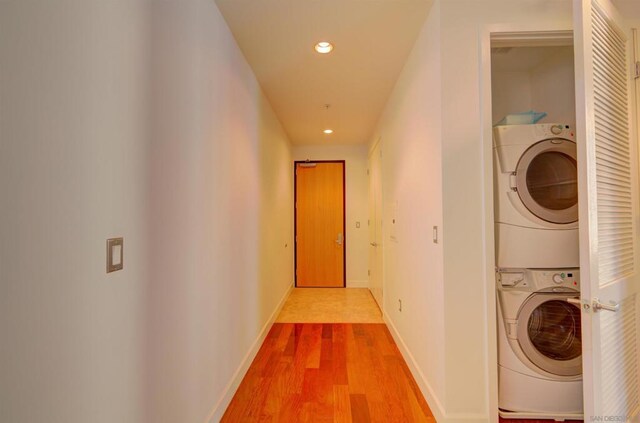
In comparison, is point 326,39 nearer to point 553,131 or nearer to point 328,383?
point 553,131

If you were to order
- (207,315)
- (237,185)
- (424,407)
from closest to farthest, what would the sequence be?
(207,315) → (424,407) → (237,185)

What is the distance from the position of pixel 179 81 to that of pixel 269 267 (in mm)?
2315

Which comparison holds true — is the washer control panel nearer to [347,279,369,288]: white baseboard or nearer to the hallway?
the hallway

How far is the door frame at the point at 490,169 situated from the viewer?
171 cm

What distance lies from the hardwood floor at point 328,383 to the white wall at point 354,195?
2287 mm

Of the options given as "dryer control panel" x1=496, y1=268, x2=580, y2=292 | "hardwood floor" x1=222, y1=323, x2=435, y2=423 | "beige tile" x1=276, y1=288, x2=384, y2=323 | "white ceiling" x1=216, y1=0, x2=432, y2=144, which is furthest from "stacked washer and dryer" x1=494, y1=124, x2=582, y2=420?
"beige tile" x1=276, y1=288, x2=384, y2=323

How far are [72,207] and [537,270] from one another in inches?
88.1

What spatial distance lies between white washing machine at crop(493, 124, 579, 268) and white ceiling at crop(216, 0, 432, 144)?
1027 mm

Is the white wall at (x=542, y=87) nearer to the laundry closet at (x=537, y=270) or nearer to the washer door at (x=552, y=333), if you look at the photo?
the laundry closet at (x=537, y=270)

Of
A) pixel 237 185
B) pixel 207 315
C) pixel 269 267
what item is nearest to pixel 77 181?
pixel 207 315

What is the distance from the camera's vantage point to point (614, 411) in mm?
1328

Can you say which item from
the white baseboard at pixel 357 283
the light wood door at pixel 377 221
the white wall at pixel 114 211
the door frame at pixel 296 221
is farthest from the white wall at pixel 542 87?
the white baseboard at pixel 357 283

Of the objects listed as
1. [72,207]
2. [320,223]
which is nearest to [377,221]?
[320,223]

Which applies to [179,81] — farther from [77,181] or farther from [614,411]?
[614,411]
